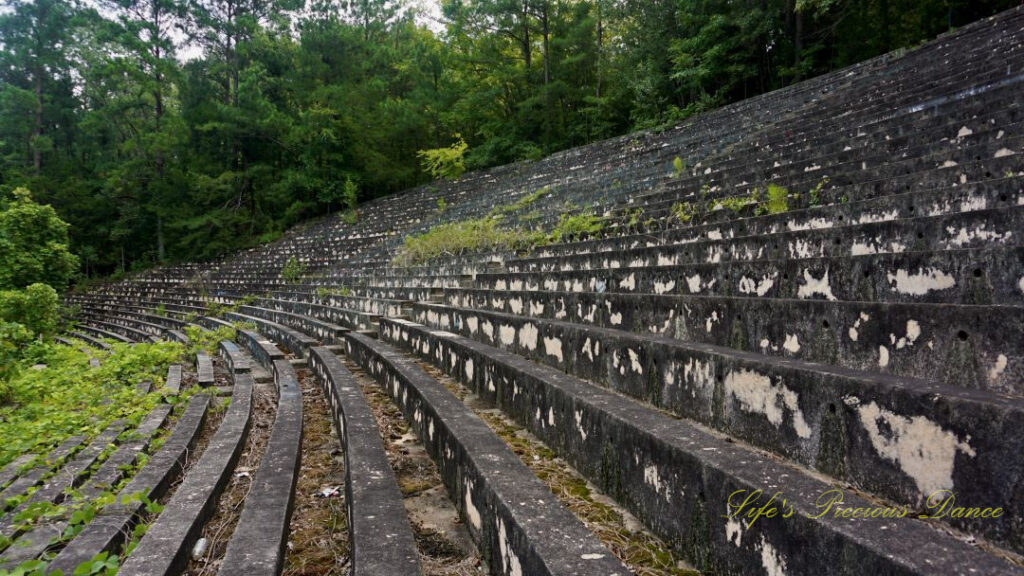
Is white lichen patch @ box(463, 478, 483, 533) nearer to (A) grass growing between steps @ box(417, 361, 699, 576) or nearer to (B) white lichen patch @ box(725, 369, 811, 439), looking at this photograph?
(A) grass growing between steps @ box(417, 361, 699, 576)

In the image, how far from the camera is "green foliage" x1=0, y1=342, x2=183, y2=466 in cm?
473

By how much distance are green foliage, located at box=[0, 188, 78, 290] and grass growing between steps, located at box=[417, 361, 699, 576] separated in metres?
20.4

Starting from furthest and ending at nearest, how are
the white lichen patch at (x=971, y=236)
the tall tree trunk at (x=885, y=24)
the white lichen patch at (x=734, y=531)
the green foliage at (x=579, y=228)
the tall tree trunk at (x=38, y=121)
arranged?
the tall tree trunk at (x=38, y=121), the tall tree trunk at (x=885, y=24), the green foliage at (x=579, y=228), the white lichen patch at (x=971, y=236), the white lichen patch at (x=734, y=531)

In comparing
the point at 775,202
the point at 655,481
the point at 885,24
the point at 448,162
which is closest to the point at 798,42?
the point at 885,24

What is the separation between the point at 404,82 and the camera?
27328 millimetres

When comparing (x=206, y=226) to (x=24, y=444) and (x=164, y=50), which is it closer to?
(x=164, y=50)

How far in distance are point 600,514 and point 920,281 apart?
54.0 inches

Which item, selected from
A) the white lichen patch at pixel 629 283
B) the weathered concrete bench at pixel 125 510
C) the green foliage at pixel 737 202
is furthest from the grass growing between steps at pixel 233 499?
the green foliage at pixel 737 202

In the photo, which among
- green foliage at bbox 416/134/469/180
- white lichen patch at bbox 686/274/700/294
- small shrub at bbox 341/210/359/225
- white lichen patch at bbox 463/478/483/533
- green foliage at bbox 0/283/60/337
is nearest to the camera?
white lichen patch at bbox 463/478/483/533

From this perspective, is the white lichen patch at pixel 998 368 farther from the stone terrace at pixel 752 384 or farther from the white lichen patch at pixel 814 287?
the white lichen patch at pixel 814 287

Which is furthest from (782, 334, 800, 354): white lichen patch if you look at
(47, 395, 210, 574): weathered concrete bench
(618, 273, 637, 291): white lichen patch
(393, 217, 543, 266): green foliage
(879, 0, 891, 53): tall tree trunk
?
(879, 0, 891, 53): tall tree trunk

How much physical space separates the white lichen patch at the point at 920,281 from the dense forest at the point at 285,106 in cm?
1941

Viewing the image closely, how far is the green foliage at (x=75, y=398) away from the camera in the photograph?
15.5ft

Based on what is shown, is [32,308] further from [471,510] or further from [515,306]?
[471,510]
